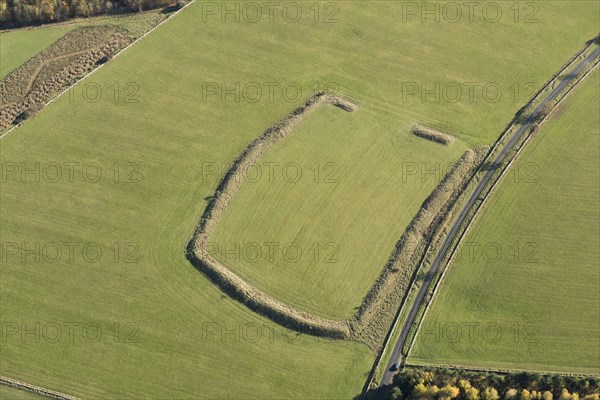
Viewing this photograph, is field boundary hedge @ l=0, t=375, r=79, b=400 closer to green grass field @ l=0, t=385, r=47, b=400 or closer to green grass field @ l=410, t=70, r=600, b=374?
green grass field @ l=0, t=385, r=47, b=400

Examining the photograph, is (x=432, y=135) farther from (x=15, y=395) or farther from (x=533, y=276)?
(x=15, y=395)

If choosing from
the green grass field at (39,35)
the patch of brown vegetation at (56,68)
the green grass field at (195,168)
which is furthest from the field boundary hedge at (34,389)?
the green grass field at (39,35)

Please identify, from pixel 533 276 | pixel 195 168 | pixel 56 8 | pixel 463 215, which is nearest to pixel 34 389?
pixel 195 168

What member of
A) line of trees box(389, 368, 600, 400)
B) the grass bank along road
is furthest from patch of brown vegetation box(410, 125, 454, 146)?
line of trees box(389, 368, 600, 400)


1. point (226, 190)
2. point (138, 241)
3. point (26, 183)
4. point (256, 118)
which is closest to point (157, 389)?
point (138, 241)

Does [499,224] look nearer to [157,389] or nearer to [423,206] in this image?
[423,206]
